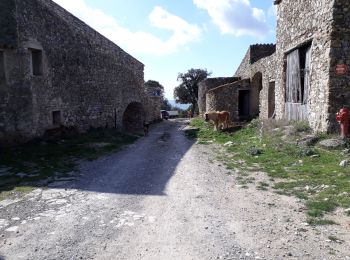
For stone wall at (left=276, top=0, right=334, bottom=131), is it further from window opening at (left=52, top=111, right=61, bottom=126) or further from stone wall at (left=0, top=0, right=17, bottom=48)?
stone wall at (left=0, top=0, right=17, bottom=48)

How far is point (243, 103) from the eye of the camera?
74.2 feet

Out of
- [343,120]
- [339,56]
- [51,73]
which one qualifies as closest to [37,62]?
[51,73]

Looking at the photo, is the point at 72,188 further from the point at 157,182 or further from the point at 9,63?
the point at 9,63

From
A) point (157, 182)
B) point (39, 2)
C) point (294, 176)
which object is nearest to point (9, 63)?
point (39, 2)

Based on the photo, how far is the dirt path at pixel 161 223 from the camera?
4527 mm

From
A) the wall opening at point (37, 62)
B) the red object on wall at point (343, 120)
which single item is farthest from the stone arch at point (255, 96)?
the wall opening at point (37, 62)

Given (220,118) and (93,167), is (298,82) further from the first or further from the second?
(93,167)

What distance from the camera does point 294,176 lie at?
7820 mm

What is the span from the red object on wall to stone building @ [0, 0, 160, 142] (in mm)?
10376

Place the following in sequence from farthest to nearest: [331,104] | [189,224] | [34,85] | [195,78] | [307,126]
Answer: [195,78] < [34,85] < [307,126] < [331,104] < [189,224]

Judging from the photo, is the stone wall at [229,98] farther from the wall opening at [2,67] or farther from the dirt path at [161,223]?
the dirt path at [161,223]

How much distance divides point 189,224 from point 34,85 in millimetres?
9975

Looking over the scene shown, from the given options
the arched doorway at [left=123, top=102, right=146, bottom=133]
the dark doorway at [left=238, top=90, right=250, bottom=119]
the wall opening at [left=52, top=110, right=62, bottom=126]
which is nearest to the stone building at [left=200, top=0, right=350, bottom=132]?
the dark doorway at [left=238, top=90, right=250, bottom=119]

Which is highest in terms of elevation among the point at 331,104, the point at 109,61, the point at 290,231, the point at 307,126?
the point at 109,61
